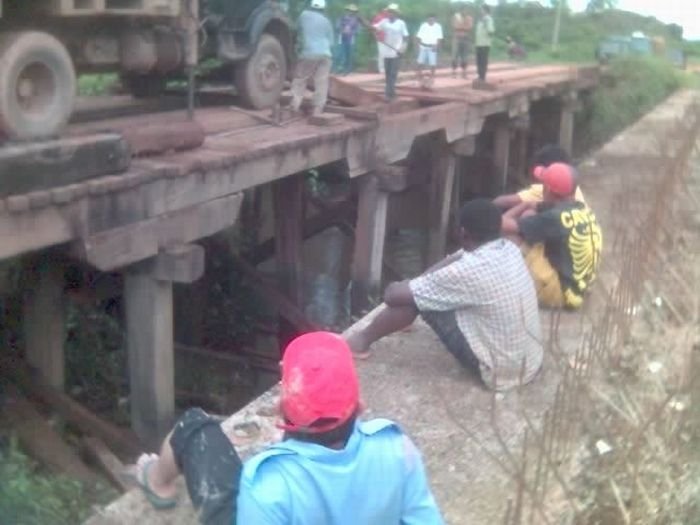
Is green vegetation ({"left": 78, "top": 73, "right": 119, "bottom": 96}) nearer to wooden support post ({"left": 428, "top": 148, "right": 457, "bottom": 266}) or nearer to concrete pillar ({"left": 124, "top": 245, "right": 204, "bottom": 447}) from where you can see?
wooden support post ({"left": 428, "top": 148, "right": 457, "bottom": 266})

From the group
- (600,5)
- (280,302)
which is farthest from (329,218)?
(600,5)

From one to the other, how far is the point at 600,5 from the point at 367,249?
3556 centimetres

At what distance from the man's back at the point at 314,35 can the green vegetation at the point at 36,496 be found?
3641 millimetres

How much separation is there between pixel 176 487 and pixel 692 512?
5.24ft

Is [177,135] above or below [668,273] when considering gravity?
above

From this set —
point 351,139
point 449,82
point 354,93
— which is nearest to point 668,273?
point 351,139

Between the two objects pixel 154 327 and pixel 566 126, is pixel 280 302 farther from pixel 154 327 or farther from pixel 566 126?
pixel 566 126

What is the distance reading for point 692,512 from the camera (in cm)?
363

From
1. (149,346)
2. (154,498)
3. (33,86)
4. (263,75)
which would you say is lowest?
(149,346)

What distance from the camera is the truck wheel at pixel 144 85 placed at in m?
9.84

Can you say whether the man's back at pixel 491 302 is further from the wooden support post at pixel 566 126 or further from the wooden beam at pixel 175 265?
the wooden support post at pixel 566 126

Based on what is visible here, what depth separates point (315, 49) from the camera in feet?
28.9

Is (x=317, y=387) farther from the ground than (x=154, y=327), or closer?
farther from the ground

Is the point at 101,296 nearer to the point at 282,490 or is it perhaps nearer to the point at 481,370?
the point at 481,370
